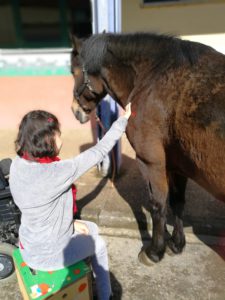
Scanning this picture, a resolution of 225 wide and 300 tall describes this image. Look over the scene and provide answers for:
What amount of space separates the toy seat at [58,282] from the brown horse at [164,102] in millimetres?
879

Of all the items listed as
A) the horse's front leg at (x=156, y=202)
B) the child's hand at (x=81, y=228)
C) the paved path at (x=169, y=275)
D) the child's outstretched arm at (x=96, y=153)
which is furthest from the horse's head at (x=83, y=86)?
the paved path at (x=169, y=275)

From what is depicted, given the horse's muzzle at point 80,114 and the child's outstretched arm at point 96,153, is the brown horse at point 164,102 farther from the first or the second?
the child's outstretched arm at point 96,153

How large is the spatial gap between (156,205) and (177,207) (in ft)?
1.13

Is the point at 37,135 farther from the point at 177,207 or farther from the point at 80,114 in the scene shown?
the point at 177,207

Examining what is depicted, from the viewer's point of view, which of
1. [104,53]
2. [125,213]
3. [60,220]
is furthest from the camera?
[125,213]

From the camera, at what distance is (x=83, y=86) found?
2.74 metres

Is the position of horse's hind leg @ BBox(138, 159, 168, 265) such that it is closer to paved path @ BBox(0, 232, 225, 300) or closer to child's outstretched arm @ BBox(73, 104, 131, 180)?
paved path @ BBox(0, 232, 225, 300)

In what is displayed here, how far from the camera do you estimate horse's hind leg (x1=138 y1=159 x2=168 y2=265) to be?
2.53 metres

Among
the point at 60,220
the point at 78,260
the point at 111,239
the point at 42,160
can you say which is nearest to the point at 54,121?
the point at 42,160

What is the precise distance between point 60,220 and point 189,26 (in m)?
4.44

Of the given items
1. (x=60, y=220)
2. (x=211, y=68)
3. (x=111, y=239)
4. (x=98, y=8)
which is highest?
(x=98, y=8)

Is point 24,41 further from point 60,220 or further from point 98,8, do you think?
point 60,220

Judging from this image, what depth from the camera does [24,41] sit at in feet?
26.6

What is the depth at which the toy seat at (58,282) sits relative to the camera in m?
1.85
